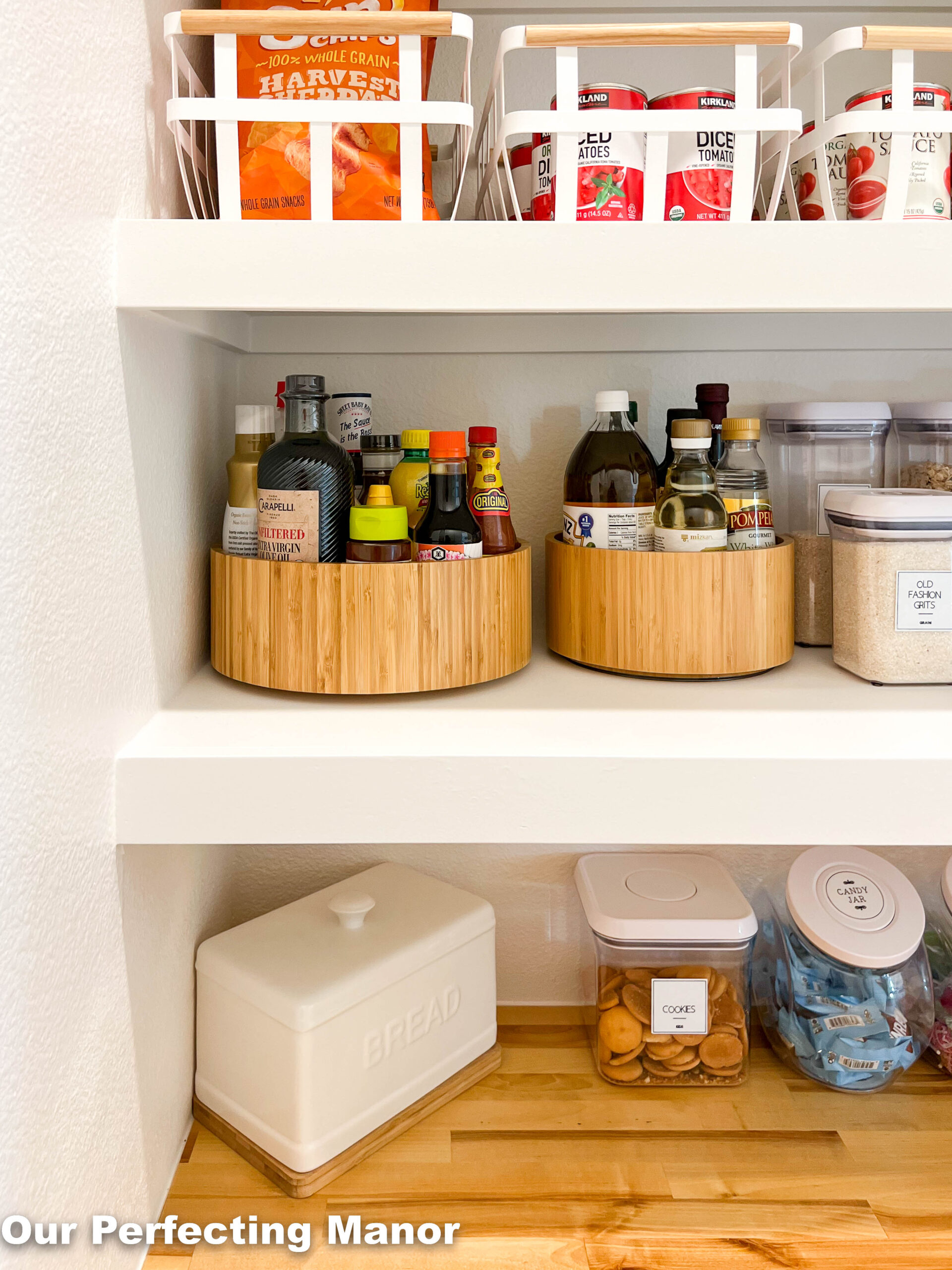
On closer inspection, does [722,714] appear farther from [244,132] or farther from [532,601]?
[244,132]

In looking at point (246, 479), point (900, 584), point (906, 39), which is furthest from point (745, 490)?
point (246, 479)

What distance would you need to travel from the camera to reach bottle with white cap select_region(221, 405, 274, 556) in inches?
36.5

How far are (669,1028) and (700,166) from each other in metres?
0.84

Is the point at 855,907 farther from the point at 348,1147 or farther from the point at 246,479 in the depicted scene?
the point at 246,479

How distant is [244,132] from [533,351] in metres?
0.39

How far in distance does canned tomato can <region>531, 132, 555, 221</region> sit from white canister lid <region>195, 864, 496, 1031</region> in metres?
0.68

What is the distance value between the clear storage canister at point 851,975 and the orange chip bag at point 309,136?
0.78 m

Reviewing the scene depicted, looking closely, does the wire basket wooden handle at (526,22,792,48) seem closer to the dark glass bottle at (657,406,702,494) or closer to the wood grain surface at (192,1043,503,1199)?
the dark glass bottle at (657,406,702,494)

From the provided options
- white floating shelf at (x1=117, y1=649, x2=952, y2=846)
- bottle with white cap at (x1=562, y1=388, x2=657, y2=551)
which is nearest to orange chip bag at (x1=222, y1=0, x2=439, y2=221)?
bottle with white cap at (x1=562, y1=388, x2=657, y2=551)

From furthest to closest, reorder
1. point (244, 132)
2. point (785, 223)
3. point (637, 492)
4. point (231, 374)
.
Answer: point (231, 374) < point (637, 492) < point (244, 132) < point (785, 223)

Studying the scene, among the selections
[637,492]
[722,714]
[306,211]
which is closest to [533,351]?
[637,492]

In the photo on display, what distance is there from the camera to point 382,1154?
3.09 ft

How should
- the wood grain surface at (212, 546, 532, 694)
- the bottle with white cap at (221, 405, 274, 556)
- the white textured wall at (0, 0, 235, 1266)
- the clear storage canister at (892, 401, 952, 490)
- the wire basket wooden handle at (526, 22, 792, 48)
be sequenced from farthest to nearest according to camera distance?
the clear storage canister at (892, 401, 952, 490) → the bottle with white cap at (221, 405, 274, 556) → the wood grain surface at (212, 546, 532, 694) → the wire basket wooden handle at (526, 22, 792, 48) → the white textured wall at (0, 0, 235, 1266)

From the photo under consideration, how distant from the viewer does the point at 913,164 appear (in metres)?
0.81
